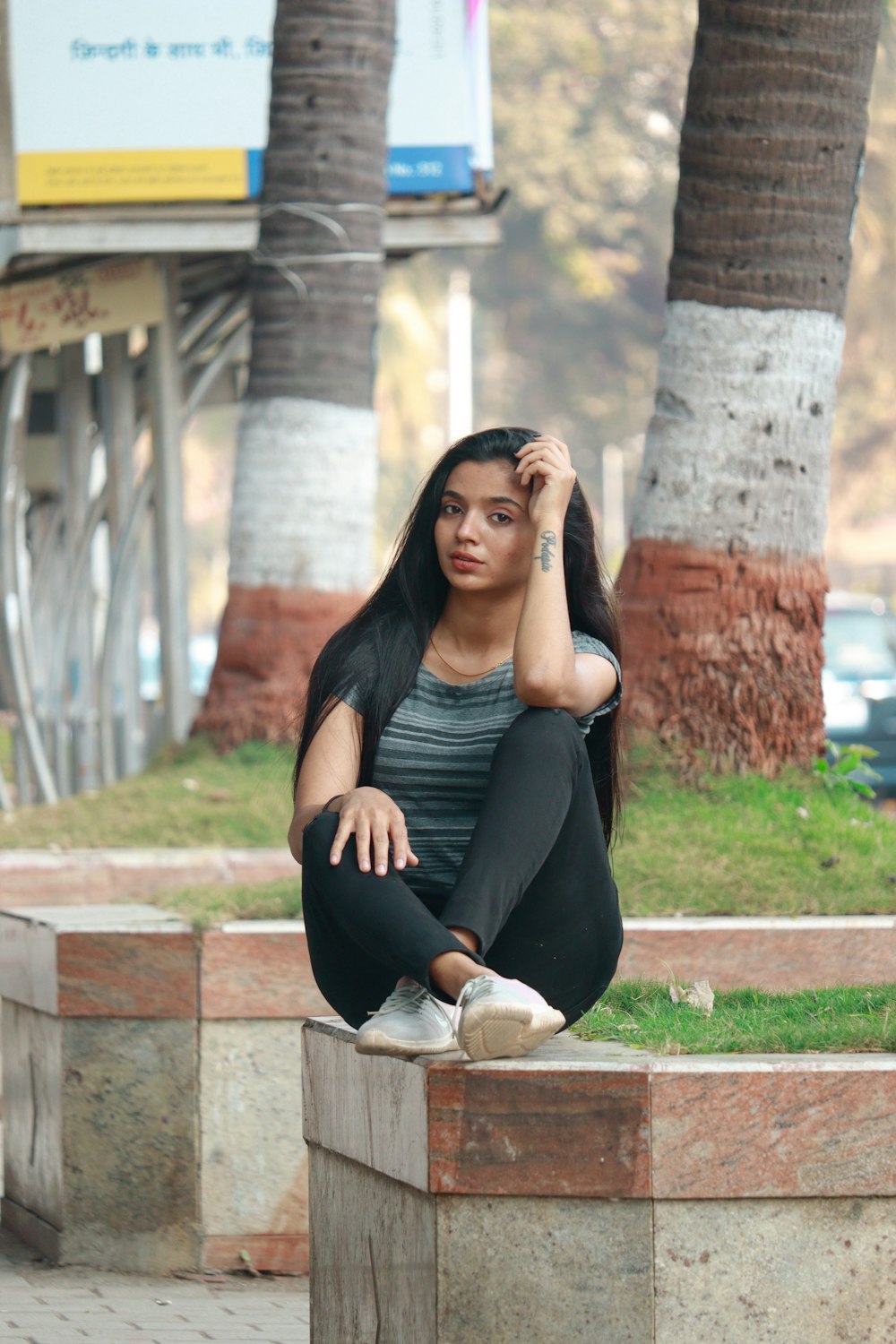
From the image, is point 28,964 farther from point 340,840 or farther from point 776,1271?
point 776,1271

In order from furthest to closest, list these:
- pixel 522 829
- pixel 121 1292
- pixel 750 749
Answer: pixel 750 749 → pixel 121 1292 → pixel 522 829

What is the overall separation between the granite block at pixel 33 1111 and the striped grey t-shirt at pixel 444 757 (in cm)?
162

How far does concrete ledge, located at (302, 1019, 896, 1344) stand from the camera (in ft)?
9.87

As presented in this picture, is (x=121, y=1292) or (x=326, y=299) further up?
(x=326, y=299)

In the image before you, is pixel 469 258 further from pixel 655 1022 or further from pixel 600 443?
pixel 655 1022

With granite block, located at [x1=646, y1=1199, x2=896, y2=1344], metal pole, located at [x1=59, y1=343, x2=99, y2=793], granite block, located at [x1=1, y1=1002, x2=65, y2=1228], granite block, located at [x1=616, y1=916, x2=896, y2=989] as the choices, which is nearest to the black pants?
granite block, located at [x1=646, y1=1199, x2=896, y2=1344]

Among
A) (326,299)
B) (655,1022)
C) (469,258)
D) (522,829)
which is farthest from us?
(469,258)

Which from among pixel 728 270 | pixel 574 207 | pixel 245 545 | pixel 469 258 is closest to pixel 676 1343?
pixel 728 270

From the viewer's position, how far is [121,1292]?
4816mm

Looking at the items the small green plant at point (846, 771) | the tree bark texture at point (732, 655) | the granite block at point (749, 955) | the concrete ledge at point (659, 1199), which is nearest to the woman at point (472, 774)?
the concrete ledge at point (659, 1199)

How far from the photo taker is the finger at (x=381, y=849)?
3.36 m

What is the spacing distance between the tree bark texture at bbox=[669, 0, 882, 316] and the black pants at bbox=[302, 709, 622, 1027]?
2940mm

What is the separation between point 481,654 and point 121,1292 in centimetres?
195

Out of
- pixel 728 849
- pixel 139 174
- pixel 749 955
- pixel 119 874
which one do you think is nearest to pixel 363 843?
pixel 749 955
